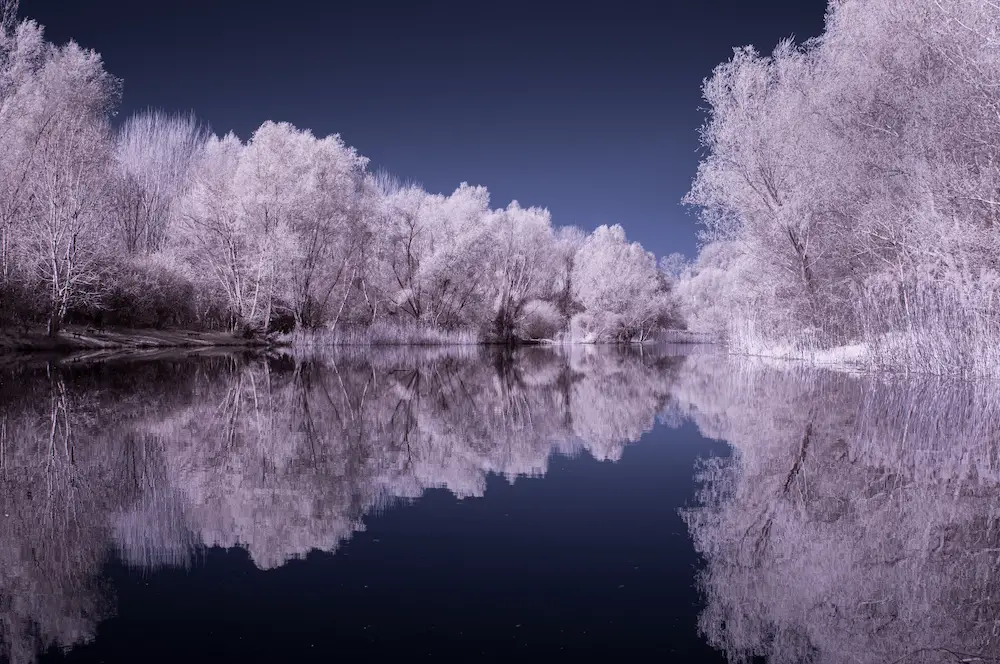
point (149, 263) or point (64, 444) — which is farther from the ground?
point (149, 263)

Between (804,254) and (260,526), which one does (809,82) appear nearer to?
(804,254)

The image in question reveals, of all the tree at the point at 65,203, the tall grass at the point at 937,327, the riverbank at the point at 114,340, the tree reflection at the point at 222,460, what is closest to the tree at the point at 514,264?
the riverbank at the point at 114,340

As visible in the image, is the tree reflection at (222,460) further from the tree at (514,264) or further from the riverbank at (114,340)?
the tree at (514,264)

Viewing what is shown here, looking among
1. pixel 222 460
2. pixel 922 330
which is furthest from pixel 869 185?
pixel 222 460

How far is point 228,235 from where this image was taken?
87.6ft

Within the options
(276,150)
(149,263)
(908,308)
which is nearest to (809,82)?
(908,308)

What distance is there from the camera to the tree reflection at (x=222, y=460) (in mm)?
3020

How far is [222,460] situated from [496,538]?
2685 mm

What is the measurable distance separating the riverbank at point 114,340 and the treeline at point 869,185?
19.7 m

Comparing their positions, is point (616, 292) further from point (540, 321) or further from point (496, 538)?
point (496, 538)

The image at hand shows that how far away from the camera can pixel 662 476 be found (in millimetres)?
5047

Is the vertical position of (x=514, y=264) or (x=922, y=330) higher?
(x=514, y=264)

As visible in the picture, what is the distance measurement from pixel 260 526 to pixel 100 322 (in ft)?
85.8

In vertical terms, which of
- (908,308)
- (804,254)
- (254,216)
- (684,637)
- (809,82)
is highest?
(809,82)
